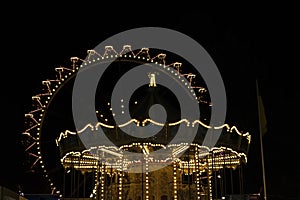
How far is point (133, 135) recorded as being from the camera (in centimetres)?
1350

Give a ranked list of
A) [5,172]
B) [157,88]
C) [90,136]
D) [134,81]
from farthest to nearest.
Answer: [5,172] → [134,81] → [157,88] → [90,136]

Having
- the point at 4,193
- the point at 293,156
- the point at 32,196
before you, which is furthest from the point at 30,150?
the point at 293,156

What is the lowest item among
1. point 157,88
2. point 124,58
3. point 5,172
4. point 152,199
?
point 152,199

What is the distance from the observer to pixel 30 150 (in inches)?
707

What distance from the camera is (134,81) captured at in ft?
56.9

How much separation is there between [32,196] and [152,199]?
45.9 feet

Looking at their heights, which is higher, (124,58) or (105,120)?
(124,58)

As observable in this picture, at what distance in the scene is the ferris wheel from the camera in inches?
540

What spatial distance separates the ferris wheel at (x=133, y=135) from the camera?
13711 mm

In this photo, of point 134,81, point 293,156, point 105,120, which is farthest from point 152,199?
point 293,156

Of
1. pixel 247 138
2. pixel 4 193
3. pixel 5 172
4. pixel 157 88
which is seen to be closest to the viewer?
pixel 4 193

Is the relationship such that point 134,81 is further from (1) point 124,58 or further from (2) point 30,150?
(2) point 30,150

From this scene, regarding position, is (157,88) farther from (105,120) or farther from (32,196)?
Result: (32,196)

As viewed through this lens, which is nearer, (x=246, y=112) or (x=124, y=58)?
(x=124, y=58)
